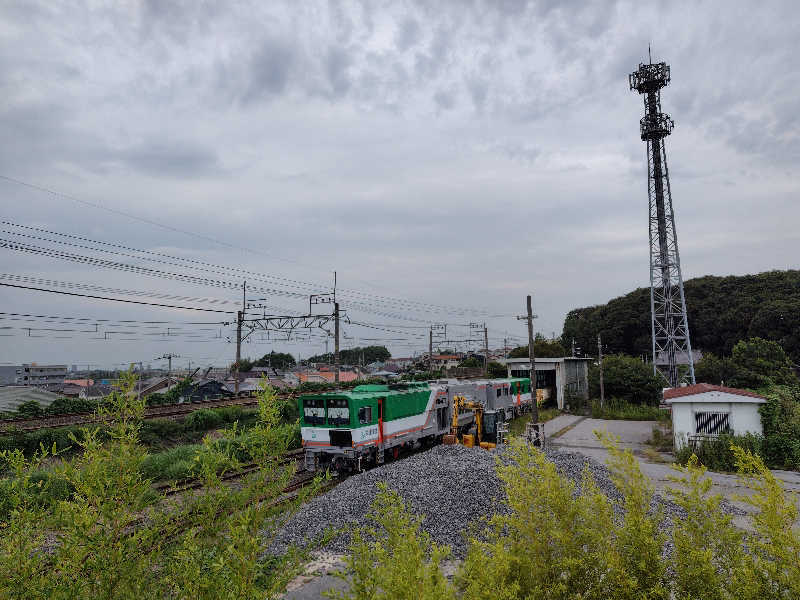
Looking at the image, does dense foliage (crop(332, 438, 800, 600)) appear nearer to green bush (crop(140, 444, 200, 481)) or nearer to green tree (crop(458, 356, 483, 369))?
green bush (crop(140, 444, 200, 481))

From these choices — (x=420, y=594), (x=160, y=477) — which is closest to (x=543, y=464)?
(x=420, y=594)

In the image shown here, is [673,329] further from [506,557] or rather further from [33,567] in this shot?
[33,567]

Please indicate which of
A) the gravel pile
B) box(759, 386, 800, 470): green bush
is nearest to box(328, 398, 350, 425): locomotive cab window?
the gravel pile

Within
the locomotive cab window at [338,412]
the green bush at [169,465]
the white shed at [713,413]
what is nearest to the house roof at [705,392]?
the white shed at [713,413]

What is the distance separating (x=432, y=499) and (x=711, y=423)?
1361cm

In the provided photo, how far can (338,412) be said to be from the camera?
49.9 ft

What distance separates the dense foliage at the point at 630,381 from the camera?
33750 millimetres

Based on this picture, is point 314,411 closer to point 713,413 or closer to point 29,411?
point 29,411

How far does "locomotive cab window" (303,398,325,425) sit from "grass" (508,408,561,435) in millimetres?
12162

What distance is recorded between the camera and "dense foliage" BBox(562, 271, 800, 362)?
166ft

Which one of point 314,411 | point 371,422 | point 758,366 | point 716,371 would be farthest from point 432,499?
point 716,371

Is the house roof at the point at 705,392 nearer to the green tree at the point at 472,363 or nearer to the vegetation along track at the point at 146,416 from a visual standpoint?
the vegetation along track at the point at 146,416

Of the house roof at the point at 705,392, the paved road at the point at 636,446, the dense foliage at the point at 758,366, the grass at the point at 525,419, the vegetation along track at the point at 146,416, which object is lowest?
the paved road at the point at 636,446

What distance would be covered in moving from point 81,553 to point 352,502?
28.2 feet
